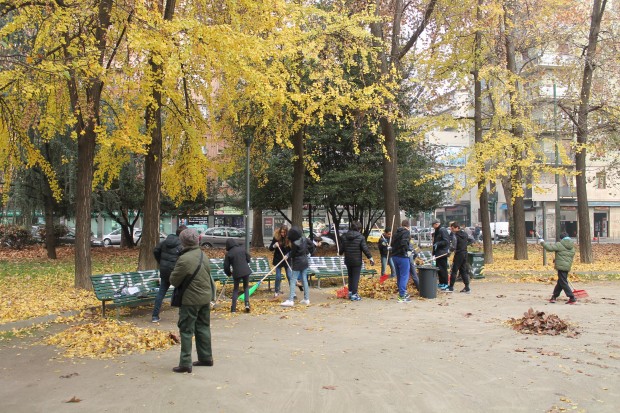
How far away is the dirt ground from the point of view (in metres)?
5.40

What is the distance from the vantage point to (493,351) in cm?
764

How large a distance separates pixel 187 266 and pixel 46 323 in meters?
4.37

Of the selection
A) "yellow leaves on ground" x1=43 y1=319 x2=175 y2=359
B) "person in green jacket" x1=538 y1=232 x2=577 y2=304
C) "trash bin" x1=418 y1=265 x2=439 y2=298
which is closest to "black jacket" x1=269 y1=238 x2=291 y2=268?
"trash bin" x1=418 y1=265 x2=439 y2=298

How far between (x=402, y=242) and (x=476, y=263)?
561 centimetres

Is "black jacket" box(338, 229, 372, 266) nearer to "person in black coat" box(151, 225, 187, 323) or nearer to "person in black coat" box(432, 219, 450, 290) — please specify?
"person in black coat" box(432, 219, 450, 290)

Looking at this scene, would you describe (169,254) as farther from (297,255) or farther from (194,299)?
(194,299)

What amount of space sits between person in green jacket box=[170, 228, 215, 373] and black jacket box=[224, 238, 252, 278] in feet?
13.0

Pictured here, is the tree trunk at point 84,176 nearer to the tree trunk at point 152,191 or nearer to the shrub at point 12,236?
the tree trunk at point 152,191

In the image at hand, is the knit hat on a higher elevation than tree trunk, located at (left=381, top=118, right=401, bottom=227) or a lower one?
lower

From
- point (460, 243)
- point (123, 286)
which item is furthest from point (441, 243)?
point (123, 286)

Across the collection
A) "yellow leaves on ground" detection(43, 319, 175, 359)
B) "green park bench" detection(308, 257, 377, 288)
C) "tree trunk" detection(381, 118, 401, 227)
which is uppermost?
"tree trunk" detection(381, 118, 401, 227)

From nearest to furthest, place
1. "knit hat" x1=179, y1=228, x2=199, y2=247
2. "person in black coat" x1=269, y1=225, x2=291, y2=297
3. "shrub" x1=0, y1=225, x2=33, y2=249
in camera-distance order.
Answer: "knit hat" x1=179, y1=228, x2=199, y2=247 → "person in black coat" x1=269, y1=225, x2=291, y2=297 → "shrub" x1=0, y1=225, x2=33, y2=249

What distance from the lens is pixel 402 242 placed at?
12.6 m

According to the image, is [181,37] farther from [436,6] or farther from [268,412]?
[436,6]
